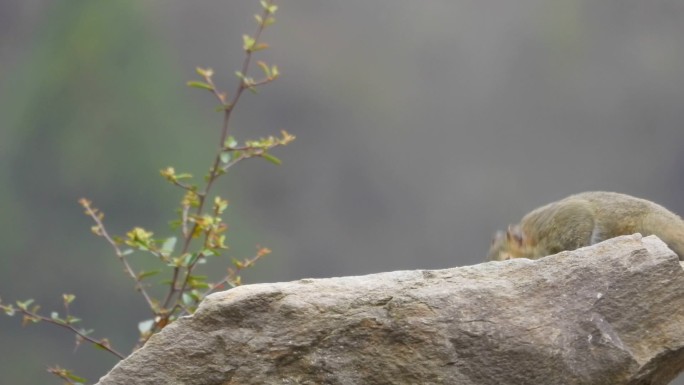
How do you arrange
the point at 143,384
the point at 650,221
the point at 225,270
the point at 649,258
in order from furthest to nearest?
the point at 225,270
the point at 650,221
the point at 649,258
the point at 143,384

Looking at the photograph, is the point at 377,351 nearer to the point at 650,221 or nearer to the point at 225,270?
the point at 650,221

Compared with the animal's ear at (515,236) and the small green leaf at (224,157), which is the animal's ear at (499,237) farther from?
the small green leaf at (224,157)

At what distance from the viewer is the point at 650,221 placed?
3514 millimetres

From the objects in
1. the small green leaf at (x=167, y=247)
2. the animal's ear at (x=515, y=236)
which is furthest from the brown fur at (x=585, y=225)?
the small green leaf at (x=167, y=247)

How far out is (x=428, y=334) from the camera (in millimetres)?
2277

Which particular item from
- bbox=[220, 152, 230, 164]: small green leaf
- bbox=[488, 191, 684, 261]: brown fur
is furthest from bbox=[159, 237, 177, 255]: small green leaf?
bbox=[488, 191, 684, 261]: brown fur

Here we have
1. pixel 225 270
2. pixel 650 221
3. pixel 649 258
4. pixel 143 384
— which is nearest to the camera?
pixel 143 384

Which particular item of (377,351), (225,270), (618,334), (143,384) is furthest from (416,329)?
(225,270)

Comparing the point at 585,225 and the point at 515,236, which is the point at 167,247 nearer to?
the point at 515,236

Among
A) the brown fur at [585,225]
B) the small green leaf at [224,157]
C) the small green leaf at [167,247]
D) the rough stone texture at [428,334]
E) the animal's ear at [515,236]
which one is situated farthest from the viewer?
the animal's ear at [515,236]

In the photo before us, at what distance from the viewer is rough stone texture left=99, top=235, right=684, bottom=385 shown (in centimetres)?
224

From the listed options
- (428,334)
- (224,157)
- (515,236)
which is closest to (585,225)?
(515,236)

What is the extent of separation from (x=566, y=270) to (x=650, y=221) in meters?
1.27

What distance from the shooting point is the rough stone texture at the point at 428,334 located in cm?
224
